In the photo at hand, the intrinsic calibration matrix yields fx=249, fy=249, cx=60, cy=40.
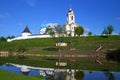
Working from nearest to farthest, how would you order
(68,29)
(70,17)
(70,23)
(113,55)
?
(113,55) → (70,23) → (68,29) → (70,17)

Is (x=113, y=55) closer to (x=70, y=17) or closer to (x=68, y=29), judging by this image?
(x=68, y=29)

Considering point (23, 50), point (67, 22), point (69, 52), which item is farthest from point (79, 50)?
point (67, 22)

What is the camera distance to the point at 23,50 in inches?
3415

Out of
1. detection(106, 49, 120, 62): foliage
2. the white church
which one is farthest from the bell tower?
detection(106, 49, 120, 62): foliage

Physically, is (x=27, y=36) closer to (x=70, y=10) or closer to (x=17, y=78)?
(x=70, y=10)

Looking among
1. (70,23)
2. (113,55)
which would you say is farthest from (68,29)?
(113,55)

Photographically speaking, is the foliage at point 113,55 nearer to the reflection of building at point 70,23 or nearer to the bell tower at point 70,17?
the reflection of building at point 70,23

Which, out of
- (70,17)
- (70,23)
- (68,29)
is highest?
(70,17)

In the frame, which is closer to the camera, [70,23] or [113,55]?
[113,55]

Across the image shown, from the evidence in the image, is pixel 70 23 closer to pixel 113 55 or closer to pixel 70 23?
pixel 70 23

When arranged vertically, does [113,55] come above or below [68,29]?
below

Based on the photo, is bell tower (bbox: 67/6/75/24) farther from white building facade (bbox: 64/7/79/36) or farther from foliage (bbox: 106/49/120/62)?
foliage (bbox: 106/49/120/62)

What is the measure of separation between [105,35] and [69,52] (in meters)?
38.4

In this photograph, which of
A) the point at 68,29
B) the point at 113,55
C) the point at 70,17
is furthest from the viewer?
the point at 70,17
